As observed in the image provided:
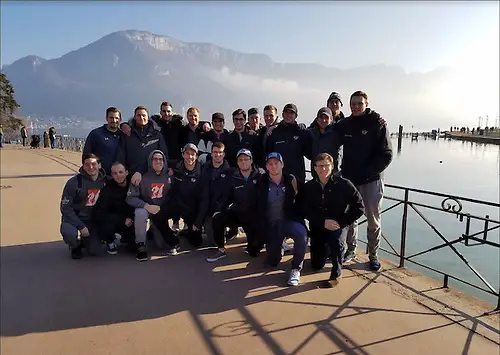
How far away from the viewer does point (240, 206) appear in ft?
15.3

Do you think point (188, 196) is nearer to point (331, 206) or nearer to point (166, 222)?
point (166, 222)

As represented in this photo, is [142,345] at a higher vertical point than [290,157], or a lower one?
lower

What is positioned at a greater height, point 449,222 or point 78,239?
point 78,239

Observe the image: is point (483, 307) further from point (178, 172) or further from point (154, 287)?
point (178, 172)

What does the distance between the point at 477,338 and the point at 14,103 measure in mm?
39580

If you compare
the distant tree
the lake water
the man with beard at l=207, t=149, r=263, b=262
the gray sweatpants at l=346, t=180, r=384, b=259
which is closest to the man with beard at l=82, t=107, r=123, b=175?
the man with beard at l=207, t=149, r=263, b=262

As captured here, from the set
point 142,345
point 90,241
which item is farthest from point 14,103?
point 142,345

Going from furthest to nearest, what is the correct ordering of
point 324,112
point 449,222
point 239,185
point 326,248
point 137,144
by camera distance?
point 449,222
point 137,144
point 239,185
point 324,112
point 326,248

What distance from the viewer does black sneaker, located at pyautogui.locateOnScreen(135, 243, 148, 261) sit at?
4.70m

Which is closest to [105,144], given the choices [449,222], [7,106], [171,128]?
[171,128]

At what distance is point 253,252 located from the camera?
4777 mm

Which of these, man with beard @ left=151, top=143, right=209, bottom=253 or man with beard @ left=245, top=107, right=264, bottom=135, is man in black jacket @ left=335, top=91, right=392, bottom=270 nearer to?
man with beard @ left=245, top=107, right=264, bottom=135

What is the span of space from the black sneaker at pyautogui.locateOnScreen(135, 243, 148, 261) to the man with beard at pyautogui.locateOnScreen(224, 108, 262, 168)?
1.69 metres

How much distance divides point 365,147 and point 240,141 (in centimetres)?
→ 187
